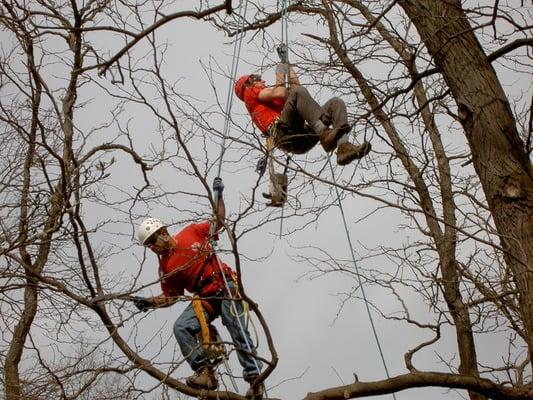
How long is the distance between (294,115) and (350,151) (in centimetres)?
77

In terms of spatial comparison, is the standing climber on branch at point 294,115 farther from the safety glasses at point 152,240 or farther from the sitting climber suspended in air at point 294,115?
the safety glasses at point 152,240

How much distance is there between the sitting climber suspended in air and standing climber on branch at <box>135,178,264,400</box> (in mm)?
740

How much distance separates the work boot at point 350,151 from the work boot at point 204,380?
177 centimetres

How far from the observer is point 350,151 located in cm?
502

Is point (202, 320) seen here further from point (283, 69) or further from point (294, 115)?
point (283, 69)

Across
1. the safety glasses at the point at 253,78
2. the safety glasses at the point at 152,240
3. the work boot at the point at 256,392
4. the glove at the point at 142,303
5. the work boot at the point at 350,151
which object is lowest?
the work boot at the point at 256,392

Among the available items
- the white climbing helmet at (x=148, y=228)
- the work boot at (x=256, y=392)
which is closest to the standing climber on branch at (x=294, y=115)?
the white climbing helmet at (x=148, y=228)

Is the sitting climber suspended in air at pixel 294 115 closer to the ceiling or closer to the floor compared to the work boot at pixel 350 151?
closer to the ceiling

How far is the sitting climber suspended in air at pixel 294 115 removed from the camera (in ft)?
16.9

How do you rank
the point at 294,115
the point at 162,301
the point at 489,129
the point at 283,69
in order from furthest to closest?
1. the point at 283,69
2. the point at 294,115
3. the point at 162,301
4. the point at 489,129

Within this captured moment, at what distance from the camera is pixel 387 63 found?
5191mm

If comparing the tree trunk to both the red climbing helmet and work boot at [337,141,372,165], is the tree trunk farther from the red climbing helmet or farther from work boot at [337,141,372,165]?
the red climbing helmet

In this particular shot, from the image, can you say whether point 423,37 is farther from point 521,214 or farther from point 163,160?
point 163,160

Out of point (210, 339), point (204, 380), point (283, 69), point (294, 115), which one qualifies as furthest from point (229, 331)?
point (283, 69)
